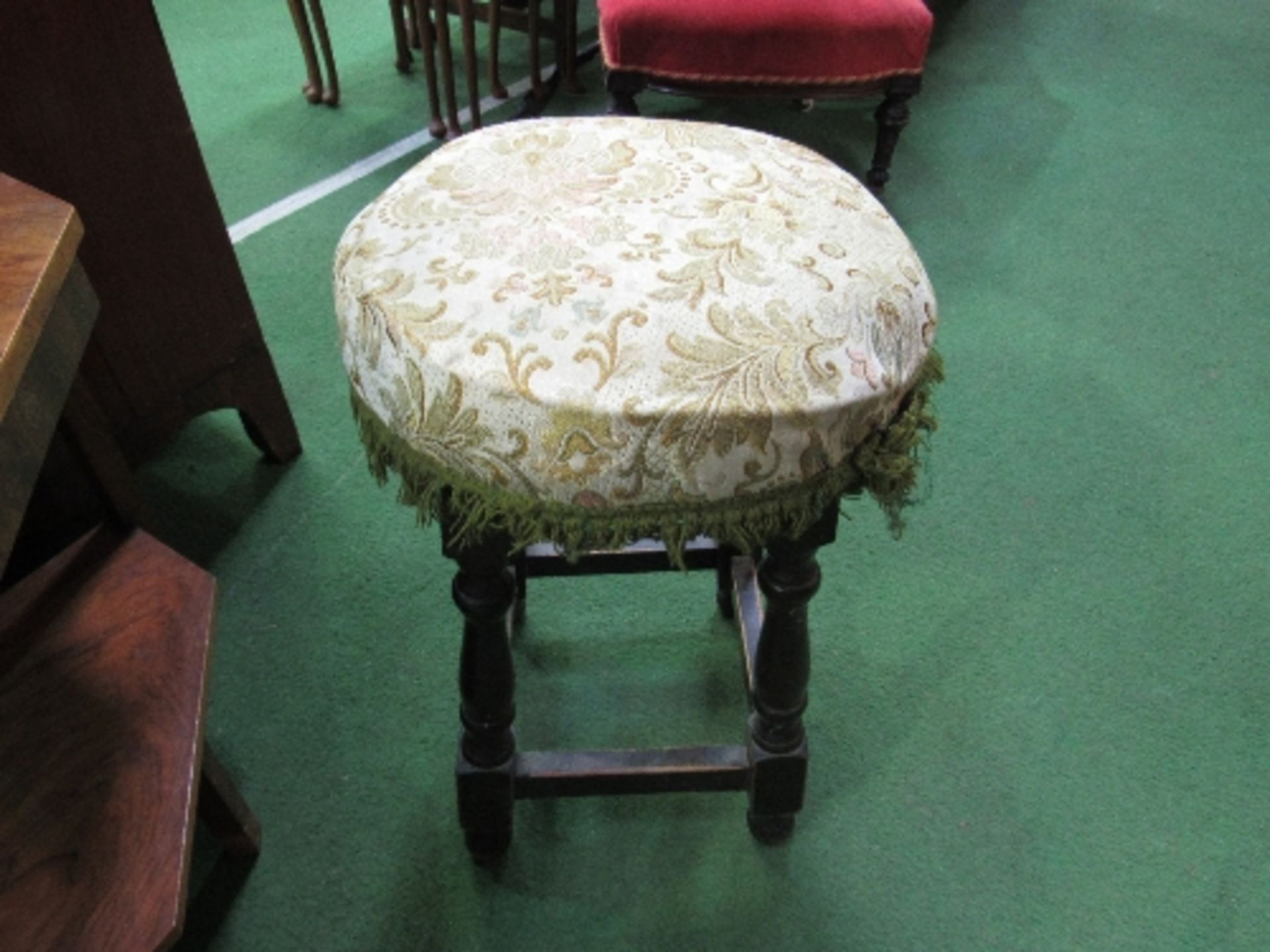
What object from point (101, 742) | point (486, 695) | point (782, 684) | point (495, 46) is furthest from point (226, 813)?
point (495, 46)

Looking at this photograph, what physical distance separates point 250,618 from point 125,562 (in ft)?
0.88

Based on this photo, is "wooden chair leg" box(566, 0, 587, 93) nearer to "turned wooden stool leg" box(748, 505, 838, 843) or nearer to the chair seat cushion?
the chair seat cushion

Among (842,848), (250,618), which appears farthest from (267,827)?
(842,848)

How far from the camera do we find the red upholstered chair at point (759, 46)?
1528mm

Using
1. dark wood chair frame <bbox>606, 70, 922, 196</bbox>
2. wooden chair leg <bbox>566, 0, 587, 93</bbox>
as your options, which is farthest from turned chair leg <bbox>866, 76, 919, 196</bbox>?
wooden chair leg <bbox>566, 0, 587, 93</bbox>

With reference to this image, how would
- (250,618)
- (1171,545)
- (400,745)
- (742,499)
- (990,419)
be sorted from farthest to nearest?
(990,419) < (1171,545) < (250,618) < (400,745) < (742,499)

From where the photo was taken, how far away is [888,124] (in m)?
1.80

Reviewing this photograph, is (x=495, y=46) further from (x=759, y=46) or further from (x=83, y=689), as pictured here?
(x=83, y=689)

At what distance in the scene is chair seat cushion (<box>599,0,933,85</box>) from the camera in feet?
5.01

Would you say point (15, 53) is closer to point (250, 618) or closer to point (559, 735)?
point (250, 618)

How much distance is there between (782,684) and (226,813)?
0.52 m

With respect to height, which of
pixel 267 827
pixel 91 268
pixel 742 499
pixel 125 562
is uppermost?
pixel 742 499

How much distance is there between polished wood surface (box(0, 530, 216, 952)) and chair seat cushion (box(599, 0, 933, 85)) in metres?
1.06

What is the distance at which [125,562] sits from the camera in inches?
36.3
